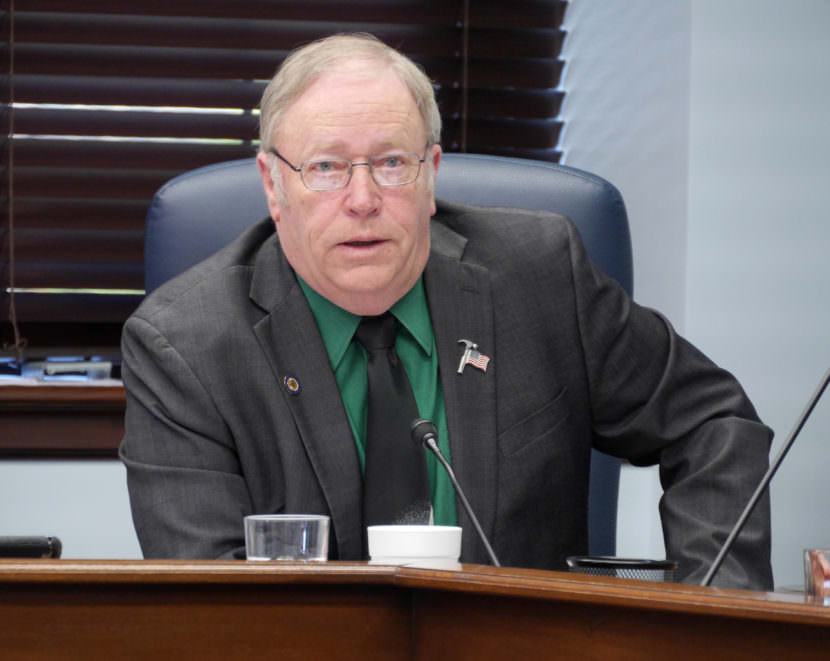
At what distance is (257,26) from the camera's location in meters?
2.41

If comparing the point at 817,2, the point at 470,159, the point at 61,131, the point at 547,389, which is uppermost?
the point at 817,2

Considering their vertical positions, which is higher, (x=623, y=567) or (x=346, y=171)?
(x=346, y=171)

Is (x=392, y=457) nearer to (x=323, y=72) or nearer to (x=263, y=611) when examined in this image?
(x=323, y=72)

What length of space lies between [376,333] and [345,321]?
46 mm

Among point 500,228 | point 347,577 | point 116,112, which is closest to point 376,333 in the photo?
point 500,228

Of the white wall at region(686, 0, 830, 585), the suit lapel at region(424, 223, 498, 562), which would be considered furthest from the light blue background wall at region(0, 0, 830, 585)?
the suit lapel at region(424, 223, 498, 562)

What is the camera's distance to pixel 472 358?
151 cm

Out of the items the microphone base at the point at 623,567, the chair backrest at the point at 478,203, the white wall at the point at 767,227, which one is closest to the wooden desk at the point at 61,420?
the chair backrest at the point at 478,203

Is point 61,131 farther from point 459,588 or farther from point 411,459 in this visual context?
point 459,588

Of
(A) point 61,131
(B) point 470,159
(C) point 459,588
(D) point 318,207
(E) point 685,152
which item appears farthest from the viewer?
(A) point 61,131

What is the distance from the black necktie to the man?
14 mm

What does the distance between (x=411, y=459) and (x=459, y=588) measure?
68 cm

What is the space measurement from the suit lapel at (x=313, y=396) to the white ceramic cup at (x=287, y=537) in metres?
0.45

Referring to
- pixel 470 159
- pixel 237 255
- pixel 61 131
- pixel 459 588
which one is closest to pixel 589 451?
pixel 470 159
